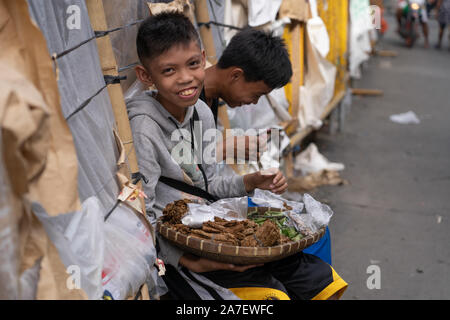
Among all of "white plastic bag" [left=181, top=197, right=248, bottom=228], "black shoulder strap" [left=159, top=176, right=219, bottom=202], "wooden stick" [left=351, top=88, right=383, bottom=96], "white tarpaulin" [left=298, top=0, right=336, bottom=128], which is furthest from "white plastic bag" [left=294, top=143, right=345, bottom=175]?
"wooden stick" [left=351, top=88, right=383, bottom=96]

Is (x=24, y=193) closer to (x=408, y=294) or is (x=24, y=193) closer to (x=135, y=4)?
(x=135, y=4)

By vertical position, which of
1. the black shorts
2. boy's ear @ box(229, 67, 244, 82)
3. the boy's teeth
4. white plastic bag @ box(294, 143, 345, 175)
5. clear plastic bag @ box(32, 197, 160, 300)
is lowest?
white plastic bag @ box(294, 143, 345, 175)

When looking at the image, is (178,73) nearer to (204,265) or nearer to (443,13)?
(204,265)

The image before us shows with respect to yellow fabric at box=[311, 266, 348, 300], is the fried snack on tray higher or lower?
higher

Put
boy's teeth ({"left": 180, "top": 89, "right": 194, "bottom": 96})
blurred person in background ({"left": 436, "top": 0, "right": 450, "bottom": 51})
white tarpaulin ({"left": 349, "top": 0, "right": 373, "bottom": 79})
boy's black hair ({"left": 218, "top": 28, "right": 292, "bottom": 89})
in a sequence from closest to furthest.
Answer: boy's teeth ({"left": 180, "top": 89, "right": 194, "bottom": 96})
boy's black hair ({"left": 218, "top": 28, "right": 292, "bottom": 89})
white tarpaulin ({"left": 349, "top": 0, "right": 373, "bottom": 79})
blurred person in background ({"left": 436, "top": 0, "right": 450, "bottom": 51})

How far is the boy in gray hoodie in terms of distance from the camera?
2.03m

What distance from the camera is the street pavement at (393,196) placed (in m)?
3.53

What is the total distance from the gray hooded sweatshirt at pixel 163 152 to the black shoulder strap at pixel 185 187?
0.02 meters

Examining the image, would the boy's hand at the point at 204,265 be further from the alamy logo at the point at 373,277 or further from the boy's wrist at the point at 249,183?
the alamy logo at the point at 373,277

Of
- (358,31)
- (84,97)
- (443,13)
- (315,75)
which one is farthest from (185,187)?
(443,13)

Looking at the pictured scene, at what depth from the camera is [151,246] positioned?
1.84 metres

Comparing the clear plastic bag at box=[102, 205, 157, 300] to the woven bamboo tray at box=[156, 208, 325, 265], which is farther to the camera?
the woven bamboo tray at box=[156, 208, 325, 265]

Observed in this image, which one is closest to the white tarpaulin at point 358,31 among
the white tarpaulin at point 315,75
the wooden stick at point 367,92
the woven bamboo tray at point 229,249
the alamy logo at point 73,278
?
the wooden stick at point 367,92

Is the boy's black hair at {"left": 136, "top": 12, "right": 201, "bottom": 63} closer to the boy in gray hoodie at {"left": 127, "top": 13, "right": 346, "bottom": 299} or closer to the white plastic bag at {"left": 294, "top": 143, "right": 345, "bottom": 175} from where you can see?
the boy in gray hoodie at {"left": 127, "top": 13, "right": 346, "bottom": 299}
